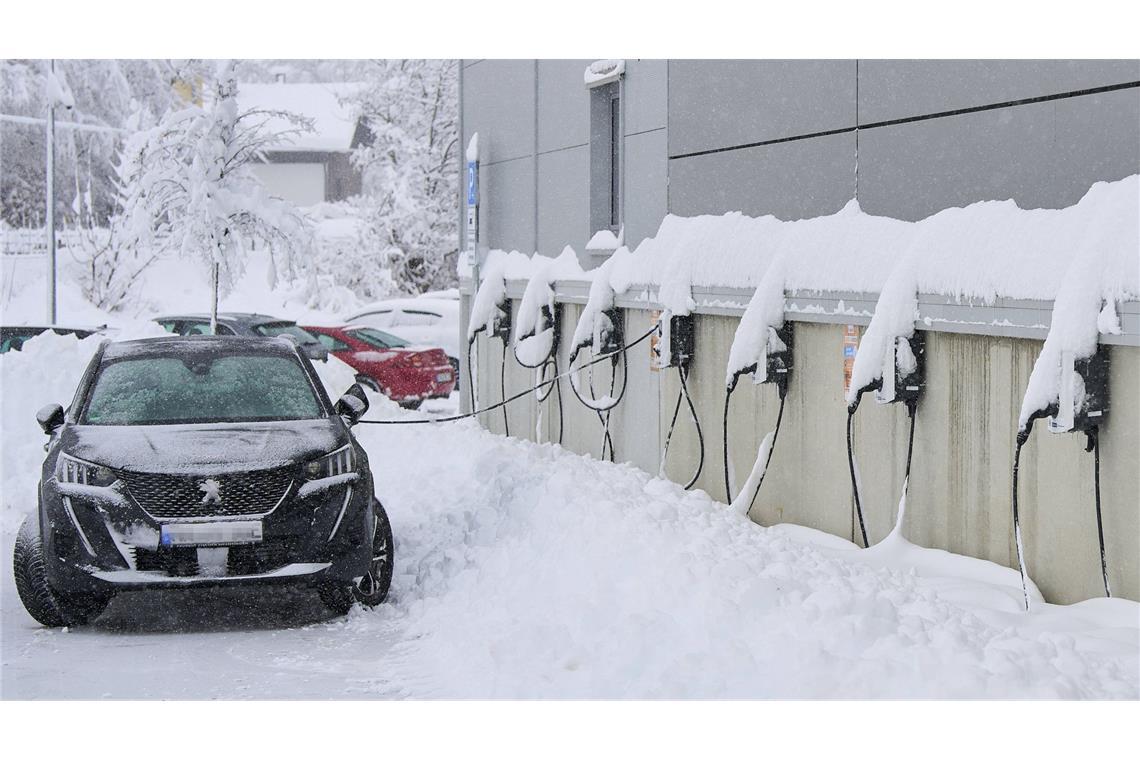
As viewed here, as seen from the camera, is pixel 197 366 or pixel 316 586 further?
pixel 197 366

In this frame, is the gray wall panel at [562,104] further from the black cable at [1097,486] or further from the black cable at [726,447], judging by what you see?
the black cable at [1097,486]

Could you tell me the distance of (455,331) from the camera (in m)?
24.3

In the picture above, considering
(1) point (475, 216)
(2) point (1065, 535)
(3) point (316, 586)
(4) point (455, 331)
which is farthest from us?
(4) point (455, 331)

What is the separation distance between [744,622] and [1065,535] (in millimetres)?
1498

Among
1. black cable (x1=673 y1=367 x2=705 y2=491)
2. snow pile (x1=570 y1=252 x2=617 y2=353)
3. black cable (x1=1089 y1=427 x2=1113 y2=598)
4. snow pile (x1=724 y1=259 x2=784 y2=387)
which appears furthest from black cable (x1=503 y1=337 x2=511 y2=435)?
black cable (x1=1089 y1=427 x2=1113 y2=598)

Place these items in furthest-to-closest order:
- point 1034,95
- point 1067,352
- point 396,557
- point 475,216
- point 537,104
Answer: point 475,216, point 537,104, point 396,557, point 1034,95, point 1067,352

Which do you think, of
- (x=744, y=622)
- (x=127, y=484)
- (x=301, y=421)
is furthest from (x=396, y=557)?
(x=744, y=622)

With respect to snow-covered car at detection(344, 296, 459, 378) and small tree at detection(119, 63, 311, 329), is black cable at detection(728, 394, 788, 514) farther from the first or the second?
snow-covered car at detection(344, 296, 459, 378)

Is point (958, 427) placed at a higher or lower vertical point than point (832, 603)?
higher

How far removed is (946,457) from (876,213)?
170cm

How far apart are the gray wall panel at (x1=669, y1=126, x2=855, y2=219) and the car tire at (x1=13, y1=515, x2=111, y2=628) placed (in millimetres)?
4713

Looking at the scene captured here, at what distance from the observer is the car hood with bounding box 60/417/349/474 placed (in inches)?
296

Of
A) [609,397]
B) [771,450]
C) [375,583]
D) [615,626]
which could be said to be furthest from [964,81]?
[609,397]

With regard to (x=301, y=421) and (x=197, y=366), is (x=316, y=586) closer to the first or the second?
(x=301, y=421)
